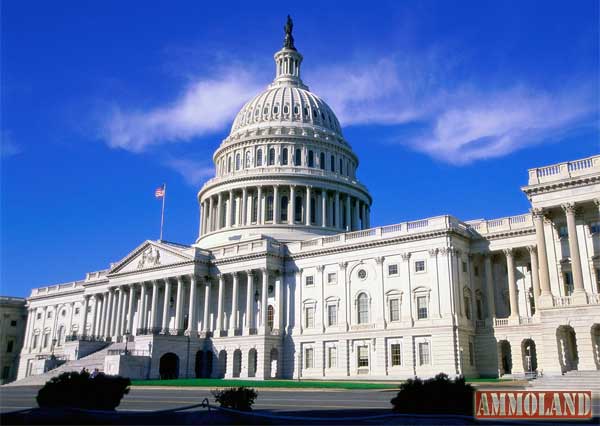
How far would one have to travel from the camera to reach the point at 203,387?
47.4 metres

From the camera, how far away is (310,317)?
2749 inches

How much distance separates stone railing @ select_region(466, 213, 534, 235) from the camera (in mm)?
59656

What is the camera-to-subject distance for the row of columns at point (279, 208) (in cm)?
8869

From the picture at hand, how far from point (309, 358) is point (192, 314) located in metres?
16.4

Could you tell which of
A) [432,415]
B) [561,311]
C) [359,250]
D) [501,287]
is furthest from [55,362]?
[432,415]

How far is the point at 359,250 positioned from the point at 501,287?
51.7 feet

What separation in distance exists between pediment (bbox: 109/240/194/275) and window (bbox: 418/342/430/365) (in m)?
31.4

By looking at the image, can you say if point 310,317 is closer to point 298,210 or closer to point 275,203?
point 275,203

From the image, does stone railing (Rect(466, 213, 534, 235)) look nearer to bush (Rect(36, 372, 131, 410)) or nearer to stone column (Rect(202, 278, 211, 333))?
stone column (Rect(202, 278, 211, 333))

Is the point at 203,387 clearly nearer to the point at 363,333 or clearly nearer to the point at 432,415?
the point at 363,333

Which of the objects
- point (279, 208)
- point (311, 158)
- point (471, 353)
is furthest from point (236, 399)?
point (311, 158)

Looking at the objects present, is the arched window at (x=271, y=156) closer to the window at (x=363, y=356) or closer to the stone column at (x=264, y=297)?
the stone column at (x=264, y=297)

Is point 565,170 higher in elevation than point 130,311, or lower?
higher

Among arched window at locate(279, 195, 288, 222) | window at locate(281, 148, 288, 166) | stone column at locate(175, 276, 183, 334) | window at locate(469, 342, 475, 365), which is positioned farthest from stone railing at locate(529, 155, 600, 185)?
window at locate(281, 148, 288, 166)
